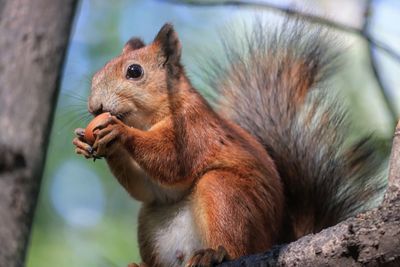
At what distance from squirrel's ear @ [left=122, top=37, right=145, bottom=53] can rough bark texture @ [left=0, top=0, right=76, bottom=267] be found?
0.56m

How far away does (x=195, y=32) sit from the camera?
7.56 m

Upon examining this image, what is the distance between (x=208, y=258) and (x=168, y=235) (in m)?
0.43

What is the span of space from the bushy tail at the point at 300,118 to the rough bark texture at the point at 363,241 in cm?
111

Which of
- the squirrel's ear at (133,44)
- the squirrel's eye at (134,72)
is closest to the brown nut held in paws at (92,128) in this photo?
the squirrel's eye at (134,72)

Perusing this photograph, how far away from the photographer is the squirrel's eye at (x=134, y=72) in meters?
3.16

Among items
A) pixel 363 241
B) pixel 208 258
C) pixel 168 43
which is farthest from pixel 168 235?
pixel 363 241

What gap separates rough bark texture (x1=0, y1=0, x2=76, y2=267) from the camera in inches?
101

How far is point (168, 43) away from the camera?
329cm

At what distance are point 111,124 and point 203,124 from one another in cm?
43

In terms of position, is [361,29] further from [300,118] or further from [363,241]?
[363,241]

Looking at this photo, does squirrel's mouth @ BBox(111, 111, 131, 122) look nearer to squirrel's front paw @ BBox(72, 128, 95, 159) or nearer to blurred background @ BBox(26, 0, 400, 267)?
squirrel's front paw @ BBox(72, 128, 95, 159)

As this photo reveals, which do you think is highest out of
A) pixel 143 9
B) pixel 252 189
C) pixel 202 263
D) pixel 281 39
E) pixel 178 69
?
pixel 143 9

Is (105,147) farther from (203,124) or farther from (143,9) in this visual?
(143,9)

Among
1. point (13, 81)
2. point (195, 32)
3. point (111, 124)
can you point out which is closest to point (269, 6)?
point (111, 124)
